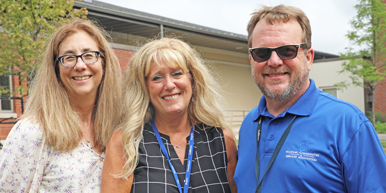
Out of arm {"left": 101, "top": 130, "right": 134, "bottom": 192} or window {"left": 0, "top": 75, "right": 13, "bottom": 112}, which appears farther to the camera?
window {"left": 0, "top": 75, "right": 13, "bottom": 112}

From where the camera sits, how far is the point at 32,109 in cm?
251

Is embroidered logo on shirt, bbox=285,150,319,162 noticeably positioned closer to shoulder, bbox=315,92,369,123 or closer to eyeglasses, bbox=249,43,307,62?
shoulder, bbox=315,92,369,123

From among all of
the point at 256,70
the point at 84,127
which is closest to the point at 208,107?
the point at 256,70

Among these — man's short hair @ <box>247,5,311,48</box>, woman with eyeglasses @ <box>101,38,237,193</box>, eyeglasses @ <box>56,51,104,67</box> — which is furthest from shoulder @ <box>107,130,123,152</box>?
man's short hair @ <box>247,5,311,48</box>

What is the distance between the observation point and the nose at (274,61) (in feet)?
7.11

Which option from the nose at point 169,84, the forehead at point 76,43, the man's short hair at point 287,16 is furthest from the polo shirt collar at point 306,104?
the forehead at point 76,43

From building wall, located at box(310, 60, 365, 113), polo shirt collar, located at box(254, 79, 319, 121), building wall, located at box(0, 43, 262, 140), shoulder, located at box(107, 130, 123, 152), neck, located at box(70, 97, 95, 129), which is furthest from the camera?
building wall, located at box(0, 43, 262, 140)

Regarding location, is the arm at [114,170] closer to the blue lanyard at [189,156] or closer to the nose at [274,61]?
the blue lanyard at [189,156]

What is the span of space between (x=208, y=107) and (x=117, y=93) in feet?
2.73

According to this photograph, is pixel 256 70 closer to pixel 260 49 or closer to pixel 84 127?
pixel 260 49

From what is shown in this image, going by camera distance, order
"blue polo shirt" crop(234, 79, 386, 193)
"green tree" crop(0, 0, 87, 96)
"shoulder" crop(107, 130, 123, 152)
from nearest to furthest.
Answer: "blue polo shirt" crop(234, 79, 386, 193) < "shoulder" crop(107, 130, 123, 152) < "green tree" crop(0, 0, 87, 96)

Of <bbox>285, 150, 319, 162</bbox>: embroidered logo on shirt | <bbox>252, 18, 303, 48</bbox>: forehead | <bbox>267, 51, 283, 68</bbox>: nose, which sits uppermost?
<bbox>252, 18, 303, 48</bbox>: forehead

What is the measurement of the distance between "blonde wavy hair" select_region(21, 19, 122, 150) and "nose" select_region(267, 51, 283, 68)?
55.7 inches

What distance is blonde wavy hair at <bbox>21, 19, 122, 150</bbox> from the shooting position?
2.41m
